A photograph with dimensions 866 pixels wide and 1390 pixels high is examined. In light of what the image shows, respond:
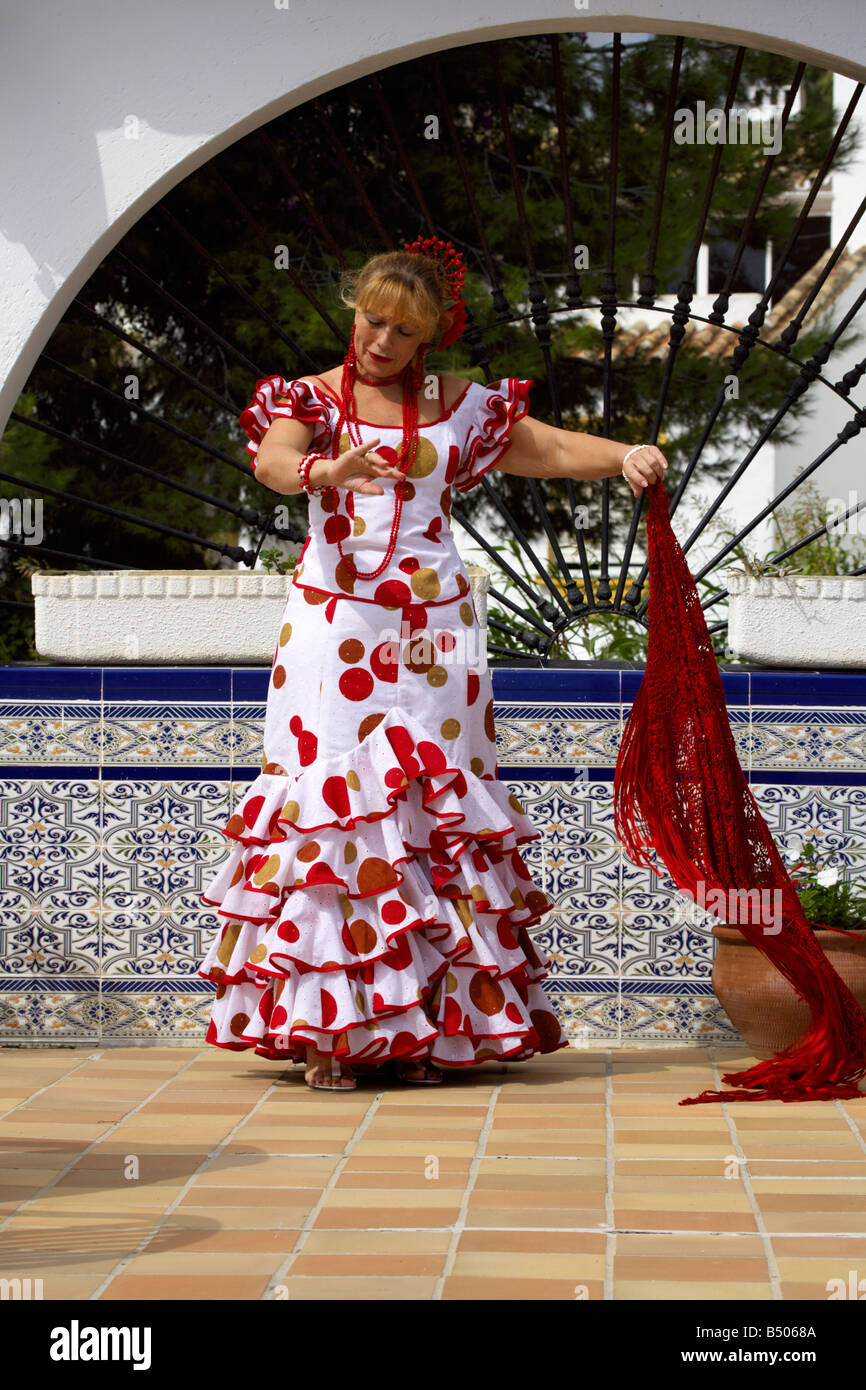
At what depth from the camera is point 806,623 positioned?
4488mm

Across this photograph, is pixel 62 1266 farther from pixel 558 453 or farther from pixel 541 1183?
pixel 558 453

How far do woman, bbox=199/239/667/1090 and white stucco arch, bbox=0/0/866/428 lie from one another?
2.09ft

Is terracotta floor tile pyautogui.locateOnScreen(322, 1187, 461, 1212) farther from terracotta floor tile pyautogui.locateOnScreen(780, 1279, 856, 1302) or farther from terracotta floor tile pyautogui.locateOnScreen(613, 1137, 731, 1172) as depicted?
terracotta floor tile pyautogui.locateOnScreen(780, 1279, 856, 1302)

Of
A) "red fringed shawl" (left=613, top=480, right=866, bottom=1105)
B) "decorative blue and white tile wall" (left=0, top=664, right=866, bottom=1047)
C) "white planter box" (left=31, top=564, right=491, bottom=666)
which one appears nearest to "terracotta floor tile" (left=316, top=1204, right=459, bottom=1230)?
"red fringed shawl" (left=613, top=480, right=866, bottom=1105)

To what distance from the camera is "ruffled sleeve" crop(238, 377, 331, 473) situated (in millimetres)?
3807

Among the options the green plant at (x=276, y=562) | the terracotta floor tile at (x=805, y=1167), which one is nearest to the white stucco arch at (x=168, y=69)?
the green plant at (x=276, y=562)

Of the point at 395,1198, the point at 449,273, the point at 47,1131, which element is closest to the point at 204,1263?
the point at 395,1198

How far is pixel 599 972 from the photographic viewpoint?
14.5 ft

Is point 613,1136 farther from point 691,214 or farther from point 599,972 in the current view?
point 691,214

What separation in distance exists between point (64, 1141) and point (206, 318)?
564 cm

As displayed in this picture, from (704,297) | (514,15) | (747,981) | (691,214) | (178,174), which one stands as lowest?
(747,981)

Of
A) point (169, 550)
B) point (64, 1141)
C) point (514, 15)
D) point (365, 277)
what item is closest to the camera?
point (64, 1141)

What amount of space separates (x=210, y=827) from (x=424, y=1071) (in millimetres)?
996

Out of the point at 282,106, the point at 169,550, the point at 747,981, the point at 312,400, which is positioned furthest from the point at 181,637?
the point at 169,550
